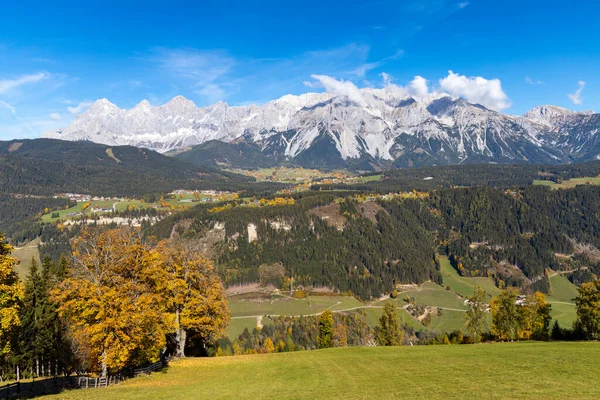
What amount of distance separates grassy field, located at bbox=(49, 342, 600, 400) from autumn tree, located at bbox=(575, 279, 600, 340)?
26447 millimetres

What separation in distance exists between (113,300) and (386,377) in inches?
1280

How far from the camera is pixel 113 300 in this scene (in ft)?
143

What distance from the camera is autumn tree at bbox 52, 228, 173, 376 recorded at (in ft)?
141

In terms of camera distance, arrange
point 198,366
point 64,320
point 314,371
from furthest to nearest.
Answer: point 64,320 < point 198,366 < point 314,371

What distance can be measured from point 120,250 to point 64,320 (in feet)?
113

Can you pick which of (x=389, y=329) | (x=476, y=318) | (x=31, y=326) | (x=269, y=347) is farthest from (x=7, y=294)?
(x=269, y=347)

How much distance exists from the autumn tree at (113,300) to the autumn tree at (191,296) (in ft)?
27.3

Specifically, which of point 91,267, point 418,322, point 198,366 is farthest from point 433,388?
point 418,322

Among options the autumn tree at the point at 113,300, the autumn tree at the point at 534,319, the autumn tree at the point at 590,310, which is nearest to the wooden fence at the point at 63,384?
the autumn tree at the point at 113,300

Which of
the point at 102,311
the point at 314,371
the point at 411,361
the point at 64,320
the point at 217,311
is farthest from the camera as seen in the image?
the point at 64,320

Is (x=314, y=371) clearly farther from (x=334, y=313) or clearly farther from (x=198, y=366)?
(x=334, y=313)

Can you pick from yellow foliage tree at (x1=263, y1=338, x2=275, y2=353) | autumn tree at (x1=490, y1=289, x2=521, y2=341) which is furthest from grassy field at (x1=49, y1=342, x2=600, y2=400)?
yellow foliage tree at (x1=263, y1=338, x2=275, y2=353)

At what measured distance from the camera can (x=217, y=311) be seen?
211 feet

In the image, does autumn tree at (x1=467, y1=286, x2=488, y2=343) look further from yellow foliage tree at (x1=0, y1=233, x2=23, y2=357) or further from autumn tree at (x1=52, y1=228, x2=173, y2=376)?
yellow foliage tree at (x1=0, y1=233, x2=23, y2=357)
